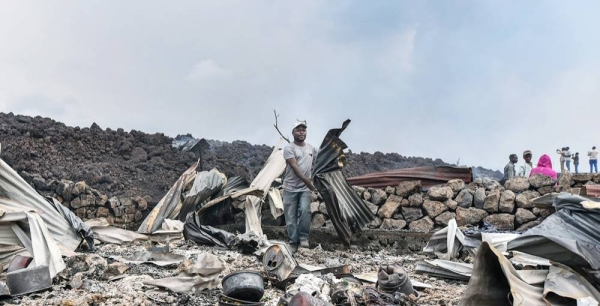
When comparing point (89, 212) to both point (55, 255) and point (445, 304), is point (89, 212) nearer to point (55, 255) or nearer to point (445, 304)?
point (55, 255)

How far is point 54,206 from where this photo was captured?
18.7ft

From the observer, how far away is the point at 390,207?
7.63 meters

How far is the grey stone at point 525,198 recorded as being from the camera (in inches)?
273

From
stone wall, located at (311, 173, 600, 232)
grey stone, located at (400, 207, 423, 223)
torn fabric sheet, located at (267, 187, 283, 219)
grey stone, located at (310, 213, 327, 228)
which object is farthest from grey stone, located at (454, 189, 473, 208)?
torn fabric sheet, located at (267, 187, 283, 219)

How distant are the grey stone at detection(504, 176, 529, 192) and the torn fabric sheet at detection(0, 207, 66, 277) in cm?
627

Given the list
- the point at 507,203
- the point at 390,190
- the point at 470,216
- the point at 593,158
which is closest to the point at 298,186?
the point at 390,190

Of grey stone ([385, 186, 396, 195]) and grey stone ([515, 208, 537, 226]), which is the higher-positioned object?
grey stone ([385, 186, 396, 195])

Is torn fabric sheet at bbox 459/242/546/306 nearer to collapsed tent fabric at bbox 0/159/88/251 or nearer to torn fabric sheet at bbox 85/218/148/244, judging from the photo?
collapsed tent fabric at bbox 0/159/88/251

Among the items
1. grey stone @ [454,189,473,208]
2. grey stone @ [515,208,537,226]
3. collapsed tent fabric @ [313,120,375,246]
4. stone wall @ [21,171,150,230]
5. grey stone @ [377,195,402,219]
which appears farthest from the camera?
stone wall @ [21,171,150,230]

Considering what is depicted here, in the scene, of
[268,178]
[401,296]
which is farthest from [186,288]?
[268,178]

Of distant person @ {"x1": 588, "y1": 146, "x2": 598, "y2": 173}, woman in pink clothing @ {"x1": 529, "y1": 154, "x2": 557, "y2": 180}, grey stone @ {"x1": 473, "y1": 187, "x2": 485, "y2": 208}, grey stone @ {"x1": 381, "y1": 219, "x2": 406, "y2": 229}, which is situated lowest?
grey stone @ {"x1": 381, "y1": 219, "x2": 406, "y2": 229}

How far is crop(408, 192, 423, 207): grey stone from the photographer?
755cm

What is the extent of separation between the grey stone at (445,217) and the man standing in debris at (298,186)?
2559 mm

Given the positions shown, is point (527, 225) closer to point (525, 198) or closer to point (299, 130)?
point (525, 198)
